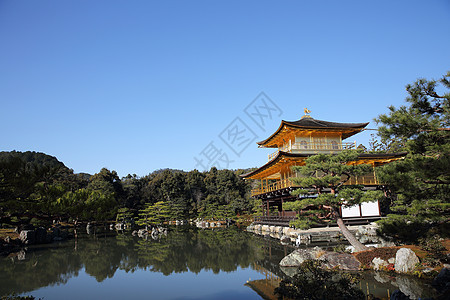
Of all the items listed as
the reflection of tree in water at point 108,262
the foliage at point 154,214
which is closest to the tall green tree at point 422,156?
the reflection of tree in water at point 108,262

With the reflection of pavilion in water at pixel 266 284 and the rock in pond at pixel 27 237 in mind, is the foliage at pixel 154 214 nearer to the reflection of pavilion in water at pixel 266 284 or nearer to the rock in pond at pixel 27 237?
the rock in pond at pixel 27 237

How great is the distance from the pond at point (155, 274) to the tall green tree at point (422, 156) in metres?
2.04

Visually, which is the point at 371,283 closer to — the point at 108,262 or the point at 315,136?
the point at 108,262

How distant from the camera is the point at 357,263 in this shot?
9.29 m

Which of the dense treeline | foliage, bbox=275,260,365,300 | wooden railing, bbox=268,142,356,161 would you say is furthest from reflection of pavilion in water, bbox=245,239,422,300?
the dense treeline

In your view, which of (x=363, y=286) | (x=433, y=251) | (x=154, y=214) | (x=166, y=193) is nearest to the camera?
(x=363, y=286)

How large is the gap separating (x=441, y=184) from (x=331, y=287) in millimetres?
3515

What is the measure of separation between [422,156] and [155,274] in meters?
9.57

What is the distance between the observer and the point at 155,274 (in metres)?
10.7

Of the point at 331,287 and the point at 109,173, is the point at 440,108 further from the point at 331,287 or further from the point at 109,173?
the point at 109,173

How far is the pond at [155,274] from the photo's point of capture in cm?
803

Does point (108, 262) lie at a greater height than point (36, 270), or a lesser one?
lesser

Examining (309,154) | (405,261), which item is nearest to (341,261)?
(405,261)

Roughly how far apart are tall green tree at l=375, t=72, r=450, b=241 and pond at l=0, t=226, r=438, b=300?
2.04 m
